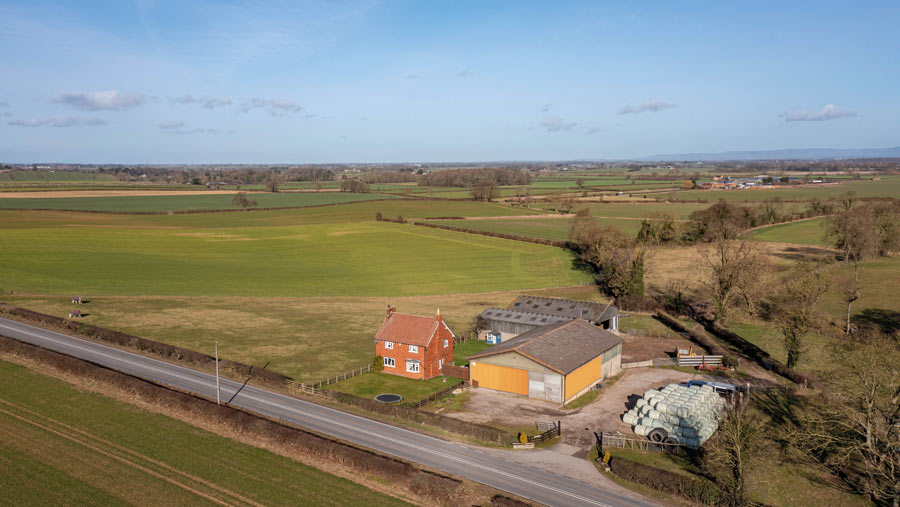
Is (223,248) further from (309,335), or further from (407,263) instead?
(309,335)

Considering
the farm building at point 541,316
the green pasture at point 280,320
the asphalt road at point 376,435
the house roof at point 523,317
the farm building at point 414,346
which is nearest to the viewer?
the asphalt road at point 376,435

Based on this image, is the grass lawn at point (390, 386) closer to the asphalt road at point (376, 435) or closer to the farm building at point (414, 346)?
the farm building at point (414, 346)

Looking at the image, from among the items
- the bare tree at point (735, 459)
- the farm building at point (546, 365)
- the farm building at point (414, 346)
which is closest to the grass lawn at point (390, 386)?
the farm building at point (414, 346)

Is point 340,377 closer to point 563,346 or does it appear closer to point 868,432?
point 563,346

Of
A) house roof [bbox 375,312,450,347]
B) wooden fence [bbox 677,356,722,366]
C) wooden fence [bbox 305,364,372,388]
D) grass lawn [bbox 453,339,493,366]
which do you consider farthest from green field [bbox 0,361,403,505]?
wooden fence [bbox 677,356,722,366]

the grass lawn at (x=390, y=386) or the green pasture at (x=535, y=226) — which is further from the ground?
the green pasture at (x=535, y=226)

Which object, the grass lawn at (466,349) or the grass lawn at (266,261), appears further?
the grass lawn at (266,261)
